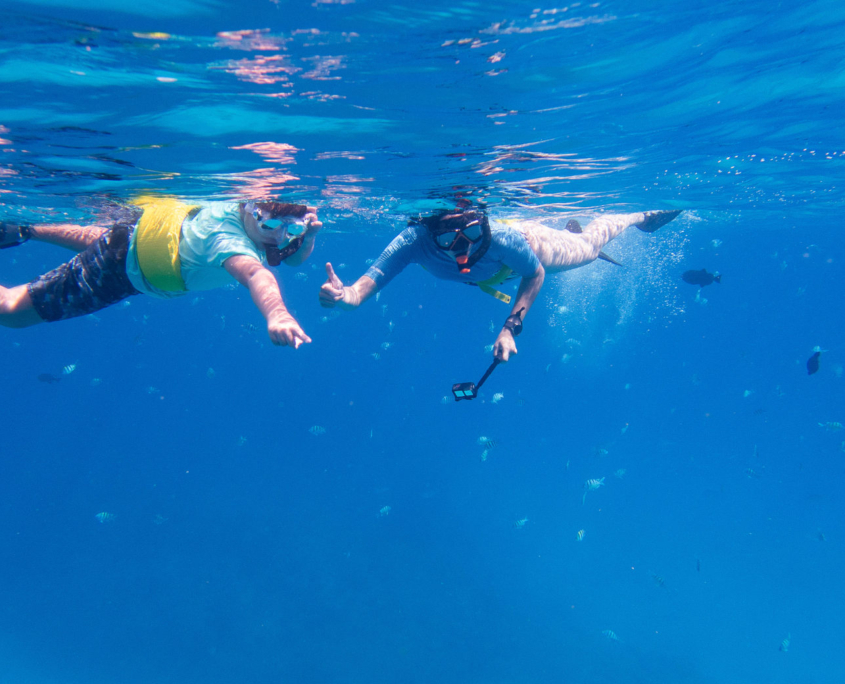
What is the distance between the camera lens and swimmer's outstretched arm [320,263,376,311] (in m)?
4.92

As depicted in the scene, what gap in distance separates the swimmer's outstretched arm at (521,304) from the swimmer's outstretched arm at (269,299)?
105 inches

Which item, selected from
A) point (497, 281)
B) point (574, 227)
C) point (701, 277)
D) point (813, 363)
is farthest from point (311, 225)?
point (813, 363)

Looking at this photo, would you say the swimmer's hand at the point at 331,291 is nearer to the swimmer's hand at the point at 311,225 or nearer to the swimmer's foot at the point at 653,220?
the swimmer's hand at the point at 311,225

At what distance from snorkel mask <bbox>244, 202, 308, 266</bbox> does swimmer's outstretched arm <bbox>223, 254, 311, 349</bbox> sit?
60cm

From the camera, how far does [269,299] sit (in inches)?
142

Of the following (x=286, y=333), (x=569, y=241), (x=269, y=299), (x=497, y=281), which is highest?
(x=569, y=241)

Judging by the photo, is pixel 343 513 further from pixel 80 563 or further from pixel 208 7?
pixel 208 7

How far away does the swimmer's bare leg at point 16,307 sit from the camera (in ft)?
16.5

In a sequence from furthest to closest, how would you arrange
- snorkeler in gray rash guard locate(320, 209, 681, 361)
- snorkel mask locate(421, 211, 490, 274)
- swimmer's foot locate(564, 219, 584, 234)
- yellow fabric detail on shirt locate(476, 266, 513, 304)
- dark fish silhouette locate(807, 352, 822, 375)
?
1. dark fish silhouette locate(807, 352, 822, 375)
2. swimmer's foot locate(564, 219, 584, 234)
3. yellow fabric detail on shirt locate(476, 266, 513, 304)
4. snorkel mask locate(421, 211, 490, 274)
5. snorkeler in gray rash guard locate(320, 209, 681, 361)

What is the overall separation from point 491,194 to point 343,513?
68.8ft

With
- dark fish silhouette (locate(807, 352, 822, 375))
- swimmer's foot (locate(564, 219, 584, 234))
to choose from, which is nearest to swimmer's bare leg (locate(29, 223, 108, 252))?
swimmer's foot (locate(564, 219, 584, 234))

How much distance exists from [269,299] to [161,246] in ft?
5.61

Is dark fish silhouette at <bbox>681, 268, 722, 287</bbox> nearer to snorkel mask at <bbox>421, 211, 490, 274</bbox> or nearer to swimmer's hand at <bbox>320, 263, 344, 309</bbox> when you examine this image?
snorkel mask at <bbox>421, 211, 490, 274</bbox>

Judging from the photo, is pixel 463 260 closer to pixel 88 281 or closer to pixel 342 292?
pixel 342 292
